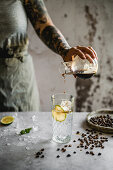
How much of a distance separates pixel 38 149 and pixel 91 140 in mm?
271

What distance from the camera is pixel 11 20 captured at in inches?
59.8

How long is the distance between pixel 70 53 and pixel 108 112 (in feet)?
1.61

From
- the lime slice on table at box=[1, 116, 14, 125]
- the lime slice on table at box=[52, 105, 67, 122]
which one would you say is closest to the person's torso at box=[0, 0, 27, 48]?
the lime slice on table at box=[1, 116, 14, 125]

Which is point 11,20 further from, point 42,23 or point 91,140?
point 91,140

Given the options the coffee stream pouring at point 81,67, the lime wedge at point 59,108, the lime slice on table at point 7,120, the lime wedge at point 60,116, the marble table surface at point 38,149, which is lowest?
the marble table surface at point 38,149

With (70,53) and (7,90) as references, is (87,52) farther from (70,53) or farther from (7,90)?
(7,90)

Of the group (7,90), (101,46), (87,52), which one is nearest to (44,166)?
(87,52)

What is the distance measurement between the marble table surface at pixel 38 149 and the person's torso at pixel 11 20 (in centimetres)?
68

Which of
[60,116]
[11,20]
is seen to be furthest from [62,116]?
[11,20]

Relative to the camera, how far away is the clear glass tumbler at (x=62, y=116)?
3.16 ft

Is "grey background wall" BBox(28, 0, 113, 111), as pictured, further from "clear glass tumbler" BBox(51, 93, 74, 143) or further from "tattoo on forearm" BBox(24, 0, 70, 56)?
"clear glass tumbler" BBox(51, 93, 74, 143)

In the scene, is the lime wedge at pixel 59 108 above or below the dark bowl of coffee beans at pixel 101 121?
above

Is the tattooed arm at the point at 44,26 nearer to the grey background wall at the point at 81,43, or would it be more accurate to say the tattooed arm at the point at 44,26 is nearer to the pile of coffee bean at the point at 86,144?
the pile of coffee bean at the point at 86,144

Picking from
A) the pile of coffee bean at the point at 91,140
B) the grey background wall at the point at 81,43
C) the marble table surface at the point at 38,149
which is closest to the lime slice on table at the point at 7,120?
the marble table surface at the point at 38,149
